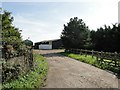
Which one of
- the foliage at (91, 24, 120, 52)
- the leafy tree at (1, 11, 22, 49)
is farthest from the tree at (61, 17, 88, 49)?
the leafy tree at (1, 11, 22, 49)

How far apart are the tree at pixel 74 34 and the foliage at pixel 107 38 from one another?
561cm

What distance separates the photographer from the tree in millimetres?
47281

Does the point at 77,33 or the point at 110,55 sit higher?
the point at 77,33

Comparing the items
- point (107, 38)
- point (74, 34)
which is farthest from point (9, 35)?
point (74, 34)

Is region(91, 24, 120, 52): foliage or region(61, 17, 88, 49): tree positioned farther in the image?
region(61, 17, 88, 49): tree

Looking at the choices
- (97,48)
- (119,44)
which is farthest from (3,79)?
(97,48)

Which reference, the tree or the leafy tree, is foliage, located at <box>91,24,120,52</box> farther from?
the leafy tree

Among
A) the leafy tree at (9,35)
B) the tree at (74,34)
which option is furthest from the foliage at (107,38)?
the leafy tree at (9,35)

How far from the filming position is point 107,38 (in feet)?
122

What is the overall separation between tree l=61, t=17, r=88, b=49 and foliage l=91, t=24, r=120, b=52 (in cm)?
561

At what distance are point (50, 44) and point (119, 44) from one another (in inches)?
1754

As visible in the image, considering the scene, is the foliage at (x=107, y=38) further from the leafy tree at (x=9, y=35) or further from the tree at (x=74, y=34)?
the leafy tree at (x=9, y=35)

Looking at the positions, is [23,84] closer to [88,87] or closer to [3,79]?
[3,79]

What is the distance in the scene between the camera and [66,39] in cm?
4878
